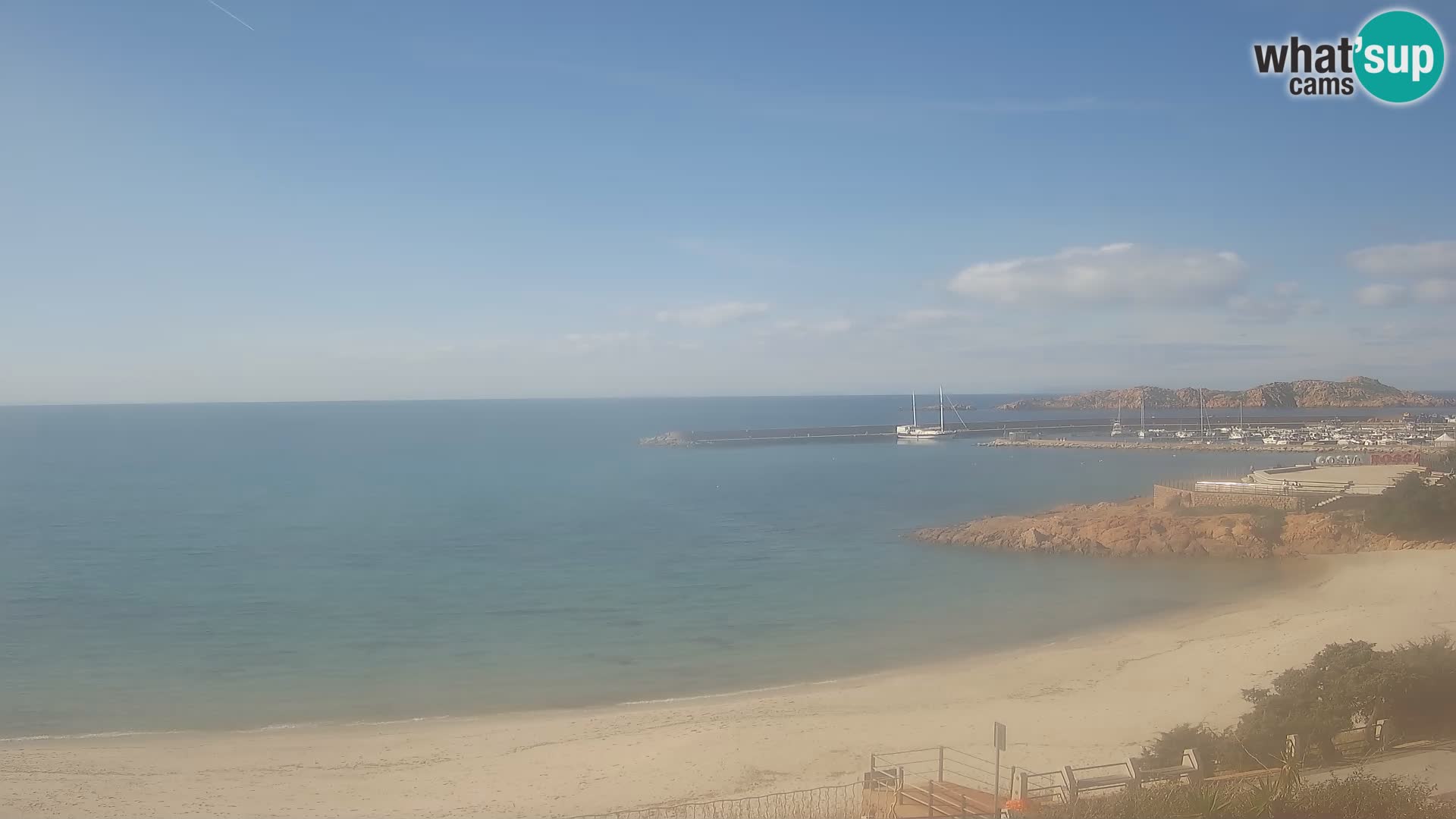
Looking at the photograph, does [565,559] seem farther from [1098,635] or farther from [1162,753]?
[1162,753]

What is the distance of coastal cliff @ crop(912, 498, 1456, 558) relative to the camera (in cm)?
2812

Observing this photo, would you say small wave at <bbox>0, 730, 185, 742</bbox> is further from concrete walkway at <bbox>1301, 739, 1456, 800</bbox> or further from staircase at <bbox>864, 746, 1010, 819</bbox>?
concrete walkway at <bbox>1301, 739, 1456, 800</bbox>

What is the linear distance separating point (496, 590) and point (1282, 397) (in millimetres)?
156506

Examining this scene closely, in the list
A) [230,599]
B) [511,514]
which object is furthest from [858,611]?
[511,514]

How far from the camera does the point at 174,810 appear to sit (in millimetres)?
11469

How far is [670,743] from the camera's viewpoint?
1359cm

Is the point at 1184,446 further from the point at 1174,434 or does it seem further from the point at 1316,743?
the point at 1316,743

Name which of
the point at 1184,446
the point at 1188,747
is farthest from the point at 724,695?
the point at 1184,446

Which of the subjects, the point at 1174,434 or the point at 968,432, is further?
the point at 968,432

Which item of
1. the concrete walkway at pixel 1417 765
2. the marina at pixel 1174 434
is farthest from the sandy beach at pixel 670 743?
the marina at pixel 1174 434

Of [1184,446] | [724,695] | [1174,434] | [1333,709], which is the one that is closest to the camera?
[1333,709]

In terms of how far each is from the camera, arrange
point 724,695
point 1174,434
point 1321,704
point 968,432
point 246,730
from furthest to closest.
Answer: point 968,432
point 1174,434
point 724,695
point 246,730
point 1321,704

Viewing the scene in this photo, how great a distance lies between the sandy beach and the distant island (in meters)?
122

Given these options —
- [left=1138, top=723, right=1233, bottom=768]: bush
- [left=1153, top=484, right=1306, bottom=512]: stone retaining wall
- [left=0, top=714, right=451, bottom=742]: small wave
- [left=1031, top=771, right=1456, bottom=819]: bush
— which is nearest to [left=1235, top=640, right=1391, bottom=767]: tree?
[left=1138, top=723, right=1233, bottom=768]: bush
